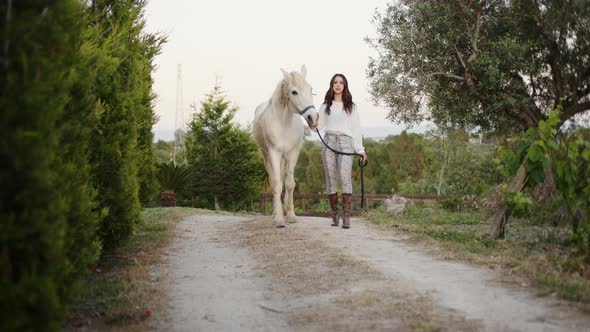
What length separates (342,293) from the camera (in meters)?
5.12

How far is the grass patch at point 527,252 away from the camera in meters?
4.94

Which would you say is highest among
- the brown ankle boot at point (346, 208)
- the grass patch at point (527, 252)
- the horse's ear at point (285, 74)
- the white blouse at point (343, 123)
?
the horse's ear at point (285, 74)

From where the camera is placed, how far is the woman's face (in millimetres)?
9180

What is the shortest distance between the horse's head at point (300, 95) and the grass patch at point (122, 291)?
300 cm

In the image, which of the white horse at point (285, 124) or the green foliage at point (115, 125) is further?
the white horse at point (285, 124)

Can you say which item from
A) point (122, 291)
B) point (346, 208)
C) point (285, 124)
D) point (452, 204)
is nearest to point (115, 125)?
point (122, 291)

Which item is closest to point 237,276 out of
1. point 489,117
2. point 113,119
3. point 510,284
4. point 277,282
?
point 277,282

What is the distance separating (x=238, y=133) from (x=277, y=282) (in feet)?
68.9

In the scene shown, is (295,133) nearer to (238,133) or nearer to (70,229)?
(70,229)

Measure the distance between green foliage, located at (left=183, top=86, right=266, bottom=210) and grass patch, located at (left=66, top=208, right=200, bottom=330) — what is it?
57.5 feet

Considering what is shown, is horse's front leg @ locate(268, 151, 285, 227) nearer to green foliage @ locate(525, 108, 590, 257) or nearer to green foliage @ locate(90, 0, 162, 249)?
green foliage @ locate(90, 0, 162, 249)

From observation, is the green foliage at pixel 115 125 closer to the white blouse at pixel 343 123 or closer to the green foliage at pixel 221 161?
the white blouse at pixel 343 123

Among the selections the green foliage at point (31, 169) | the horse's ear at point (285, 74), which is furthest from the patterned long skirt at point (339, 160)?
the green foliage at point (31, 169)

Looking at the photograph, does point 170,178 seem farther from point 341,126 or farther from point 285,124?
point 341,126
